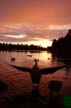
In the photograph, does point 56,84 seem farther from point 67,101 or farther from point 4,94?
point 67,101

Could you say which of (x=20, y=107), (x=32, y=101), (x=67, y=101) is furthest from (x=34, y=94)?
(x=67, y=101)

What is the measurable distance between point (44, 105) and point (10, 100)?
210 inches

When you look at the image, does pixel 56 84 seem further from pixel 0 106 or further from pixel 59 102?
pixel 0 106

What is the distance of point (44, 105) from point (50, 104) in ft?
3.89

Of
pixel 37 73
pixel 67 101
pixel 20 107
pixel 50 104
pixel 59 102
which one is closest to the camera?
pixel 67 101

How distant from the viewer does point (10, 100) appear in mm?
31656

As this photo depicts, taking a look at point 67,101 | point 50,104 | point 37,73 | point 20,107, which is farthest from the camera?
point 37,73

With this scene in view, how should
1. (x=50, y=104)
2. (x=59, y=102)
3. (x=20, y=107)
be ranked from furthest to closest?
(x=59, y=102) → (x=50, y=104) → (x=20, y=107)

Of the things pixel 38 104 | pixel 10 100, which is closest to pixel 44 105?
pixel 38 104

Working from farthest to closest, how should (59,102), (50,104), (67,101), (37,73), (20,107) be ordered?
(37,73) < (59,102) < (50,104) < (20,107) < (67,101)

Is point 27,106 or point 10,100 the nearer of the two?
point 27,106

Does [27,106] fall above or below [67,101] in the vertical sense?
→ below

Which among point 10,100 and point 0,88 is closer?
point 10,100

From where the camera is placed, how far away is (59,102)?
32.2 metres
